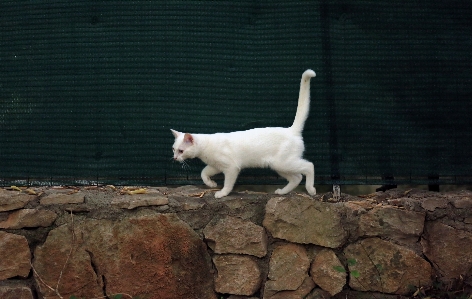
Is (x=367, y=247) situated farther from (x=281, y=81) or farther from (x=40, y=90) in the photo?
(x=40, y=90)

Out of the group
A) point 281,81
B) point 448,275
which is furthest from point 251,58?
point 448,275

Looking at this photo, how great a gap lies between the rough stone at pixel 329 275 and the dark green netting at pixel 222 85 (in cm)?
50

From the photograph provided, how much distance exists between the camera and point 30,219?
4496mm

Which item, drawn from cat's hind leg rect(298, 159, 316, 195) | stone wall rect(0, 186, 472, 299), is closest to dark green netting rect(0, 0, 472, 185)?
cat's hind leg rect(298, 159, 316, 195)

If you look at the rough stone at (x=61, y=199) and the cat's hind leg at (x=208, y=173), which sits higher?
the cat's hind leg at (x=208, y=173)

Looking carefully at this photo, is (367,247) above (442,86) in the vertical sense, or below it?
below

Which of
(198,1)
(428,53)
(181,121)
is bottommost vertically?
(181,121)

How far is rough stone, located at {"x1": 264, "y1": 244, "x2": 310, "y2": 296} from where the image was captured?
14.9ft

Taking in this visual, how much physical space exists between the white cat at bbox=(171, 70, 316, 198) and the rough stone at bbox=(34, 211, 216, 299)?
1.30 feet

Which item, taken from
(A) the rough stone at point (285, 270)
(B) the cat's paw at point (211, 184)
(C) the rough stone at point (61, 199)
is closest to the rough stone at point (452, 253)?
(A) the rough stone at point (285, 270)

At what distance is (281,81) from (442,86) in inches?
40.4

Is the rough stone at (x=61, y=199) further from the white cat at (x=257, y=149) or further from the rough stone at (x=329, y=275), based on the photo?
the rough stone at (x=329, y=275)

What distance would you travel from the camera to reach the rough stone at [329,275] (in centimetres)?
455

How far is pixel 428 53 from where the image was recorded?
4730 mm
